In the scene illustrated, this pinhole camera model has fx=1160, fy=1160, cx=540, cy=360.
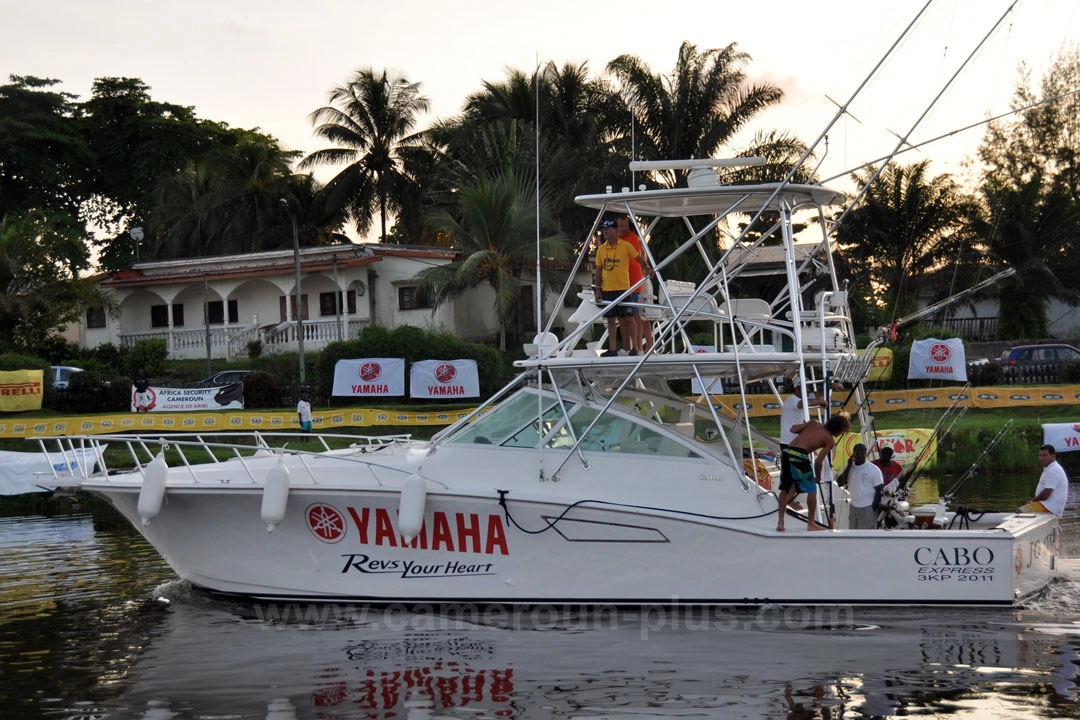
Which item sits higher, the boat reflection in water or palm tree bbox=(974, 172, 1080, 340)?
palm tree bbox=(974, 172, 1080, 340)

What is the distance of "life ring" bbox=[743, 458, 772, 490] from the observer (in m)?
10.3

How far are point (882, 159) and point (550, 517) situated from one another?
408cm

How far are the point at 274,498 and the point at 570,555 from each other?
262cm

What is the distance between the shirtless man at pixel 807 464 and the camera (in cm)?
962

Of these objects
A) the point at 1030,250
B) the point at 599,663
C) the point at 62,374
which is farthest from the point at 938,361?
the point at 62,374

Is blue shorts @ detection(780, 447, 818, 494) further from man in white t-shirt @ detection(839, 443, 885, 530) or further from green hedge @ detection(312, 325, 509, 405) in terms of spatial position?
green hedge @ detection(312, 325, 509, 405)

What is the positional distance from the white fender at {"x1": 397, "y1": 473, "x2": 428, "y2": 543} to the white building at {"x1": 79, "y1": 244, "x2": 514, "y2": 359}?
87.2ft

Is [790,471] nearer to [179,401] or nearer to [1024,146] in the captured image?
[179,401]

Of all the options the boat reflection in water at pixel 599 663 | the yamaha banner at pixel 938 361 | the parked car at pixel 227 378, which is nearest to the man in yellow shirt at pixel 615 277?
the boat reflection in water at pixel 599 663

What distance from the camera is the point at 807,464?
961 centimetres

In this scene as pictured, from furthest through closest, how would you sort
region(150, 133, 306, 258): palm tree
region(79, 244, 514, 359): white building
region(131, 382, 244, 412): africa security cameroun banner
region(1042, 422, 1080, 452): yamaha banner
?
1. region(150, 133, 306, 258): palm tree
2. region(79, 244, 514, 359): white building
3. region(131, 382, 244, 412): africa security cameroun banner
4. region(1042, 422, 1080, 452): yamaha banner

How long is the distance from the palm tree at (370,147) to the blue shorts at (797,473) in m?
37.2

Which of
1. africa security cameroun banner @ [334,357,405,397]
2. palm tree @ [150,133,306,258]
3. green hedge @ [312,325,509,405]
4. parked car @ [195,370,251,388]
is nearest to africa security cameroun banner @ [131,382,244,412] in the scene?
parked car @ [195,370,251,388]

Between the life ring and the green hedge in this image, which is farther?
the green hedge
